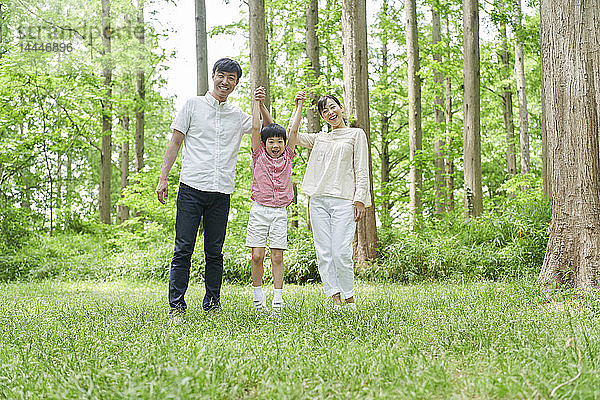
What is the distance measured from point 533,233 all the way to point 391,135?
12973mm

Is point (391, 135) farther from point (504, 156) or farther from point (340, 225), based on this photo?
point (340, 225)

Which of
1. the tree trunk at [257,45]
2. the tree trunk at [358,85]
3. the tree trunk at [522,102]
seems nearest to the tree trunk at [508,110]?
the tree trunk at [522,102]

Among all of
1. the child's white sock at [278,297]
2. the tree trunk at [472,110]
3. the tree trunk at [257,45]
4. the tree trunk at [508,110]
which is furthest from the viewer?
the tree trunk at [508,110]

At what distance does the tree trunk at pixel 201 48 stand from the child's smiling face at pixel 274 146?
586 centimetres

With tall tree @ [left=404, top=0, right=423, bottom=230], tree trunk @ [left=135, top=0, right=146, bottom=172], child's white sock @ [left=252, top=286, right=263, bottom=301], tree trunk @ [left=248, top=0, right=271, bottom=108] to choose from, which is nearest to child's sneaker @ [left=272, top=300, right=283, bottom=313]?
child's white sock @ [left=252, top=286, right=263, bottom=301]

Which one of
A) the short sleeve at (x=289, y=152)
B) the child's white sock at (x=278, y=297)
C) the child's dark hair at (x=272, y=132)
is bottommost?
the child's white sock at (x=278, y=297)

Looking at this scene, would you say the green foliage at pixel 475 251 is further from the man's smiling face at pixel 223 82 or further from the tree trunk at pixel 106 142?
the tree trunk at pixel 106 142

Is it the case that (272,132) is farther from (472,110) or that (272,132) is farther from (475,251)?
(472,110)

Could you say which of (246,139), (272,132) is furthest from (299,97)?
(246,139)

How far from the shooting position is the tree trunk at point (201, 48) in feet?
34.8

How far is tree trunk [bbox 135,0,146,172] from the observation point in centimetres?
1738

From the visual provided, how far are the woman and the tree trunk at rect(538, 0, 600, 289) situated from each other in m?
1.93

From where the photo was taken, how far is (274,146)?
16.8 ft

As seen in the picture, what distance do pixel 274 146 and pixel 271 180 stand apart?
1.03ft
